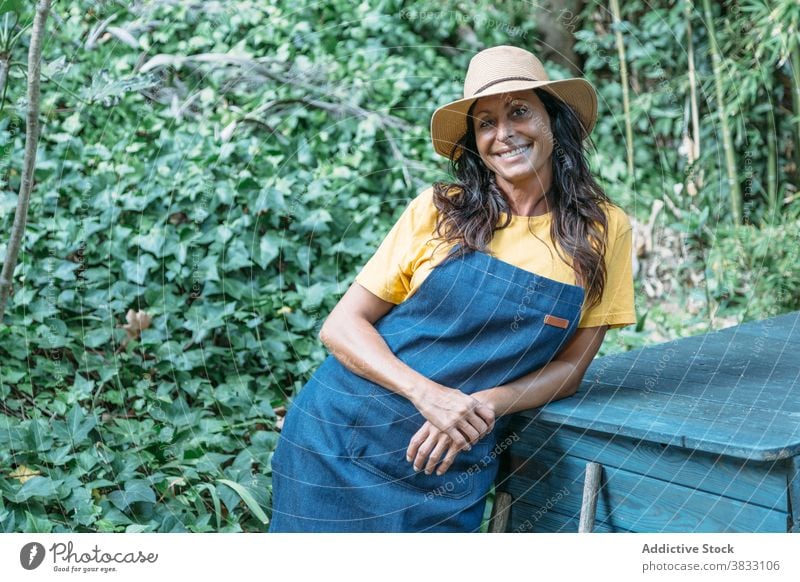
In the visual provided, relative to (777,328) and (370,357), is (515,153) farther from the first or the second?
(777,328)

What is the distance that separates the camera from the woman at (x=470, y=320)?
1.47 metres

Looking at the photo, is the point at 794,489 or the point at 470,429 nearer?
the point at 794,489

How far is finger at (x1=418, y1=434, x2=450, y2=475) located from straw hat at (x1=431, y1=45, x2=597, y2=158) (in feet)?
1.68

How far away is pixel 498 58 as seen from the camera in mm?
1504

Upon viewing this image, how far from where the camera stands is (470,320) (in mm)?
1481

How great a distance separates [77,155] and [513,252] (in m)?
1.62

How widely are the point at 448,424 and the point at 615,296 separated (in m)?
0.33

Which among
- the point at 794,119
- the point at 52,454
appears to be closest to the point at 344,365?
the point at 52,454

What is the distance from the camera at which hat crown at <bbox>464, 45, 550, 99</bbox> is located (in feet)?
4.86

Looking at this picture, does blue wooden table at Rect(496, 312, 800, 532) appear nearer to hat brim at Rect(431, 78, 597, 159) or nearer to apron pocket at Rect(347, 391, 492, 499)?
apron pocket at Rect(347, 391, 492, 499)

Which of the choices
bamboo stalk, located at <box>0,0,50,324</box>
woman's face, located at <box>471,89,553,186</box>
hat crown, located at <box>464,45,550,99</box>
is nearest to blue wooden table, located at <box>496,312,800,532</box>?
woman's face, located at <box>471,89,553,186</box>

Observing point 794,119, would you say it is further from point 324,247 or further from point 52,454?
point 52,454

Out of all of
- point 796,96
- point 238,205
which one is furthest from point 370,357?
point 796,96
